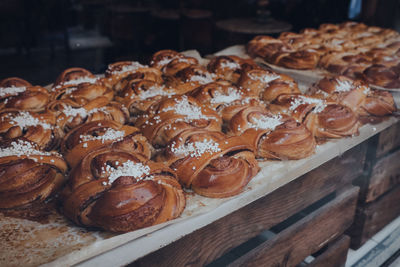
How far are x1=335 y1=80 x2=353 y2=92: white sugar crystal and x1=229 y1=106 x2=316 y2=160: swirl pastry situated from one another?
80 cm

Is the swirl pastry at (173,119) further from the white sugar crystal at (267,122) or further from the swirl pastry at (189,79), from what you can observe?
the swirl pastry at (189,79)

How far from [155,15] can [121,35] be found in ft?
5.81

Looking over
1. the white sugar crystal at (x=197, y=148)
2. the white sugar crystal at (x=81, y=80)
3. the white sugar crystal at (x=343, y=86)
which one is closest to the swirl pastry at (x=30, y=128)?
the white sugar crystal at (x=81, y=80)

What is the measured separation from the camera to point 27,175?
5.60ft

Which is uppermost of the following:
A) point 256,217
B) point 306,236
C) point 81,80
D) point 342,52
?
point 342,52

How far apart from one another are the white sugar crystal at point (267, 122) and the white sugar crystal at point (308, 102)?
262 millimetres

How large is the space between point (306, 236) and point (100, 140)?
1575 mm

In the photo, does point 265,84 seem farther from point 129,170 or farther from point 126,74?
point 129,170

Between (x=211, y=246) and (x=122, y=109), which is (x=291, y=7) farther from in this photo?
(x=211, y=246)

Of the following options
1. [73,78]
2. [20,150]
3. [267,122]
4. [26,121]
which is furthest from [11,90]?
[267,122]

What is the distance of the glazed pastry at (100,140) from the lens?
1.94 m

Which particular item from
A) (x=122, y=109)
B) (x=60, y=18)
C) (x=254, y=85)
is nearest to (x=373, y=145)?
(x=254, y=85)

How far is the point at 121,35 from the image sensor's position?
5145 mm

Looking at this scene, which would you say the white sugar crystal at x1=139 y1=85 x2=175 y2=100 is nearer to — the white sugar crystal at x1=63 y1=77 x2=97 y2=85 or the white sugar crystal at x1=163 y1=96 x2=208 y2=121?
the white sugar crystal at x1=163 y1=96 x2=208 y2=121
